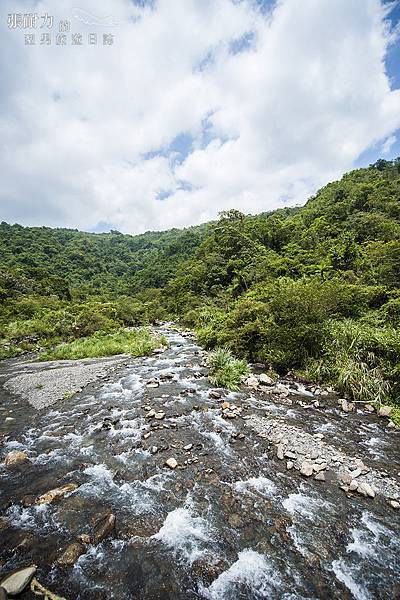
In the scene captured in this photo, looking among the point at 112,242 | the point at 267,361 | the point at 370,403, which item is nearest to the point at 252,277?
the point at 267,361

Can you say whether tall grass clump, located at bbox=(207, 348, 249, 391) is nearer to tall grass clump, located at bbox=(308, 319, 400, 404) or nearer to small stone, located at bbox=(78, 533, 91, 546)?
tall grass clump, located at bbox=(308, 319, 400, 404)

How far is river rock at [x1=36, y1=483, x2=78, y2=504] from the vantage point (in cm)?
595

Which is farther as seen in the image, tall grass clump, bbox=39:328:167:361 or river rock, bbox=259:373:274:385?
tall grass clump, bbox=39:328:167:361

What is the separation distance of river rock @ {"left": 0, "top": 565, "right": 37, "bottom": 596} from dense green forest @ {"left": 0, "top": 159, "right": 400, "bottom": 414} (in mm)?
10494

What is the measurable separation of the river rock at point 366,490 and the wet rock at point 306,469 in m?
1.00

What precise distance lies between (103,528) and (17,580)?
1.40 metres

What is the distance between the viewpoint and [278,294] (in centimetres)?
1476

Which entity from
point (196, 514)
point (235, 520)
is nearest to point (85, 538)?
point (196, 514)

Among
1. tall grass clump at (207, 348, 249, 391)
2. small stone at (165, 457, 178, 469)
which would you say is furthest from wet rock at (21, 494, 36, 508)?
tall grass clump at (207, 348, 249, 391)

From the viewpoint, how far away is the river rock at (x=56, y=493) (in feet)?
19.5

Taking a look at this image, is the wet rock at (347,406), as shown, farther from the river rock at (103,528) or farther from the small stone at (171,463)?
the river rock at (103,528)

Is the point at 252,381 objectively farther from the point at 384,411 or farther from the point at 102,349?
the point at 102,349

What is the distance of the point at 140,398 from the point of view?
38.1 ft

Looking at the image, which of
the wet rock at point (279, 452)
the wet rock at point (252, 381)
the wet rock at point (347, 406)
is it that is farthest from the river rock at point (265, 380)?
the wet rock at point (279, 452)
